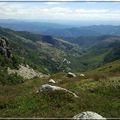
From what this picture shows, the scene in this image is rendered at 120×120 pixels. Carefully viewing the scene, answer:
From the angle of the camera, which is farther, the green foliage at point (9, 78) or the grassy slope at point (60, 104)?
the green foliage at point (9, 78)

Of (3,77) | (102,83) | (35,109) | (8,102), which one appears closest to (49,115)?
(35,109)

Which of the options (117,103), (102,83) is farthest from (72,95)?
(102,83)

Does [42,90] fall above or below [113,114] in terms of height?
above

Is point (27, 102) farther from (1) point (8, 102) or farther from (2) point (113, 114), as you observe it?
(2) point (113, 114)

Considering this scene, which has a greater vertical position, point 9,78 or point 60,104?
point 60,104

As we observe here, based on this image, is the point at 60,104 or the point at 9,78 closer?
the point at 60,104

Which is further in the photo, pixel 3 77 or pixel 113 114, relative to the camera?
pixel 3 77

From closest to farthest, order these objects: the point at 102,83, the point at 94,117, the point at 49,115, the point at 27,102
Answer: the point at 94,117 → the point at 49,115 → the point at 27,102 → the point at 102,83

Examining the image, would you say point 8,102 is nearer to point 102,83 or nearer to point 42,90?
point 42,90

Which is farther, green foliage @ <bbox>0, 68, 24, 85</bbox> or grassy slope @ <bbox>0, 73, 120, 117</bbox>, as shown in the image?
green foliage @ <bbox>0, 68, 24, 85</bbox>

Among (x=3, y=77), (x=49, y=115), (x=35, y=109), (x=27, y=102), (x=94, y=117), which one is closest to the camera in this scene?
(x=94, y=117)
